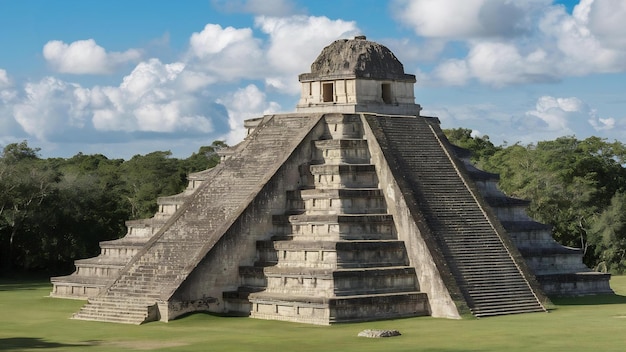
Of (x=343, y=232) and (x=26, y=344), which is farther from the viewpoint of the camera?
(x=343, y=232)

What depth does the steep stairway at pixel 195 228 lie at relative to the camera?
31453 mm

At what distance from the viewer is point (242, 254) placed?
107ft

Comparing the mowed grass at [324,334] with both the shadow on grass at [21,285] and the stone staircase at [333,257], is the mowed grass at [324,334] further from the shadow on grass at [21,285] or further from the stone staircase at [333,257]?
the shadow on grass at [21,285]

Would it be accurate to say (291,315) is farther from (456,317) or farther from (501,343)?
(501,343)

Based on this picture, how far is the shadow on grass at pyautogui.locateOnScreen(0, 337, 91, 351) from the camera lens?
84.8 ft

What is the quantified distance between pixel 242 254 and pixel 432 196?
6.03m

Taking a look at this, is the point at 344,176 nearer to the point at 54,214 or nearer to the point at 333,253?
the point at 333,253

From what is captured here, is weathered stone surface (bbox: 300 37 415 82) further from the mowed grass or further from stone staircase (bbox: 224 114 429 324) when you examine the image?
the mowed grass

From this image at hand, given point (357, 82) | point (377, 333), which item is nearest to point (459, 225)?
point (357, 82)

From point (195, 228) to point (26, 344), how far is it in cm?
798

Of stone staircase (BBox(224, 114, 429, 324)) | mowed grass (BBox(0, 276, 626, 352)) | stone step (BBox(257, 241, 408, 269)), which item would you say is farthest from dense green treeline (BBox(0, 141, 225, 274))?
stone step (BBox(257, 241, 408, 269))

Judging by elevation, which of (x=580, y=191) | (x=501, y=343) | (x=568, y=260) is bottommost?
(x=501, y=343)

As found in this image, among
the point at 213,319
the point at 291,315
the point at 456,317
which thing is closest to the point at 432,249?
the point at 456,317

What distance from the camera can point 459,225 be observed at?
33375 millimetres
